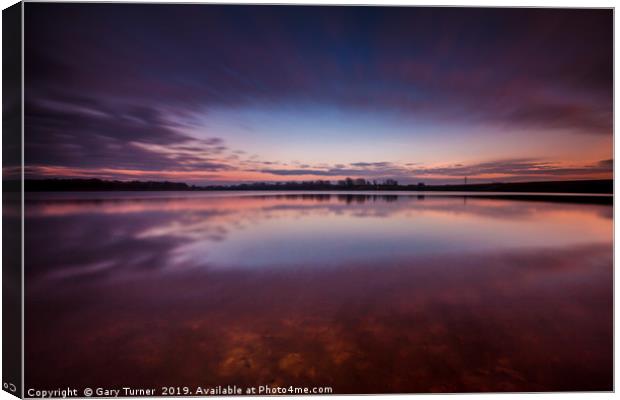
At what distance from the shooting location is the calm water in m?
2.16

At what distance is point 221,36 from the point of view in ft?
9.39

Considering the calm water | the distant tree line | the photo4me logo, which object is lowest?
the photo4me logo

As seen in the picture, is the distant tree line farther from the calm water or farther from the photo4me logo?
the photo4me logo

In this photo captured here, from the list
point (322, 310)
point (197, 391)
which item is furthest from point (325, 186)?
point (197, 391)

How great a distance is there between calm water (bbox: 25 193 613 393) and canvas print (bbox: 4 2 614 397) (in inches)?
0.8

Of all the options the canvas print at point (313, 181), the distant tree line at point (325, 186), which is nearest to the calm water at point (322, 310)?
the canvas print at point (313, 181)

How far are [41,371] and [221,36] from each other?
135 inches

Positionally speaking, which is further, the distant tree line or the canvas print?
the distant tree line

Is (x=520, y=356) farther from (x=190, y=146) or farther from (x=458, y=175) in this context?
(x=190, y=146)

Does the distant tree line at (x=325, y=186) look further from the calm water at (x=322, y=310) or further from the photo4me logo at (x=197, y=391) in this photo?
the photo4me logo at (x=197, y=391)

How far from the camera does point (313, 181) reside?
13.8ft

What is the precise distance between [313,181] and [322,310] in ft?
6.96

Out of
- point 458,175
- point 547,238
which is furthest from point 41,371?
point 547,238

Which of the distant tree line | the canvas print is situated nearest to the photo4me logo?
the canvas print
